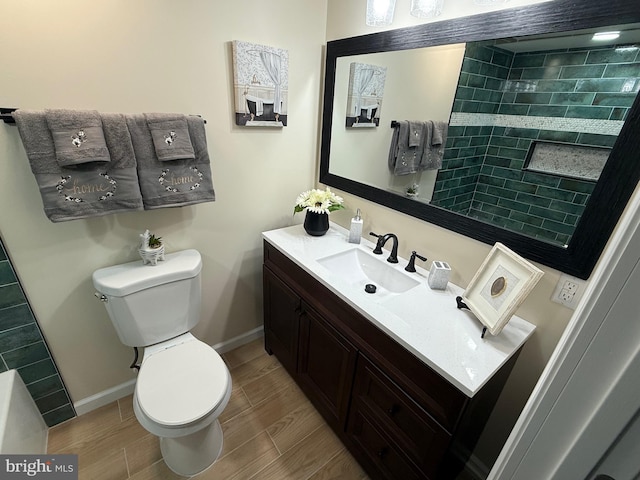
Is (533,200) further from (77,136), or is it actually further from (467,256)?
(77,136)

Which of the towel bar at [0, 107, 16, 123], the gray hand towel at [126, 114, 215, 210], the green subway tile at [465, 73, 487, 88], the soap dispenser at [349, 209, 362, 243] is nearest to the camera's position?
the towel bar at [0, 107, 16, 123]

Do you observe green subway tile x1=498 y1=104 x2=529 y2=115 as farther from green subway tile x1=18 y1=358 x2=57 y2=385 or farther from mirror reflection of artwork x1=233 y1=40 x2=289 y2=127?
green subway tile x1=18 y1=358 x2=57 y2=385

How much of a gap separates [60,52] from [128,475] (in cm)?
177

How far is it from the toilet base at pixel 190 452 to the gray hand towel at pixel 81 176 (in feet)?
3.42

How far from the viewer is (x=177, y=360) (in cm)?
136

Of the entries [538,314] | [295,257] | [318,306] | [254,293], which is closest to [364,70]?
[295,257]

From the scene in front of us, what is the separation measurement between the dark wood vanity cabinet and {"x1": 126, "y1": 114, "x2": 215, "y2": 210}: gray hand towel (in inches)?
19.1

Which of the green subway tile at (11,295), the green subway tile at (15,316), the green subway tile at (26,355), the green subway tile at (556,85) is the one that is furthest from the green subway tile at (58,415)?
the green subway tile at (556,85)

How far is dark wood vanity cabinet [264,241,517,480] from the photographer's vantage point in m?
0.97

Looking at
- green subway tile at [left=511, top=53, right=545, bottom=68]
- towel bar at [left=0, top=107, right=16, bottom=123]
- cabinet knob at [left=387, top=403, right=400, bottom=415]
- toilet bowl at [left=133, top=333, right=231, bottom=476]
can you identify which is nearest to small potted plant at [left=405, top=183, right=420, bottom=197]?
green subway tile at [left=511, top=53, right=545, bottom=68]

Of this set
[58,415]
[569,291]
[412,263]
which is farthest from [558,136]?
[58,415]

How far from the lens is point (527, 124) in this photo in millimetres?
1021

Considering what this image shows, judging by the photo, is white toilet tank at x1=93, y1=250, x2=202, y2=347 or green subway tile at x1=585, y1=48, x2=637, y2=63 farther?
white toilet tank at x1=93, y1=250, x2=202, y2=347

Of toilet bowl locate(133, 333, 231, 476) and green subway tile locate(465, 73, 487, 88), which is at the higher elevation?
green subway tile locate(465, 73, 487, 88)
